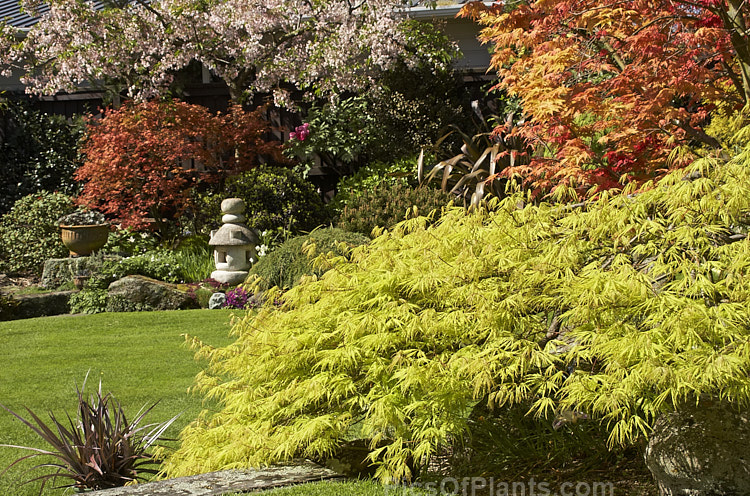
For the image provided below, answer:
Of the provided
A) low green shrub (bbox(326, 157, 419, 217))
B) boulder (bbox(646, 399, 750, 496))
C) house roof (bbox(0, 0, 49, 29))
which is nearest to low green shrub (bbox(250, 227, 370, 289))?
low green shrub (bbox(326, 157, 419, 217))

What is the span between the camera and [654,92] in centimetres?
563

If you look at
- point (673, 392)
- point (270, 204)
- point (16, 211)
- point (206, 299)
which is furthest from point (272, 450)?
point (16, 211)

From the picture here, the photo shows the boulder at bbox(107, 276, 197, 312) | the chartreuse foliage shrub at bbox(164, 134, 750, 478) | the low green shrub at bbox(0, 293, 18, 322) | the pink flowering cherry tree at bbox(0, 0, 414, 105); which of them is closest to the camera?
the chartreuse foliage shrub at bbox(164, 134, 750, 478)

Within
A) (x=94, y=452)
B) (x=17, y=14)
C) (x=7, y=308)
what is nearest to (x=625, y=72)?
(x=94, y=452)

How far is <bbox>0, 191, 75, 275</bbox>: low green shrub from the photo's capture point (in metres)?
10.7

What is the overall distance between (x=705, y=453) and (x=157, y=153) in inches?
364

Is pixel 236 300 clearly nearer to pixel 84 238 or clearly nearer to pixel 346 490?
pixel 84 238

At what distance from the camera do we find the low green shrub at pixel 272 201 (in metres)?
10.2

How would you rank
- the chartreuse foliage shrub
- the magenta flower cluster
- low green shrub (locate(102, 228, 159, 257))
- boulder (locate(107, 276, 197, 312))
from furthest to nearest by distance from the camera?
the magenta flower cluster
low green shrub (locate(102, 228, 159, 257))
boulder (locate(107, 276, 197, 312))
the chartreuse foliage shrub

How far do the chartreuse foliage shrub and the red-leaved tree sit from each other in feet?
23.9

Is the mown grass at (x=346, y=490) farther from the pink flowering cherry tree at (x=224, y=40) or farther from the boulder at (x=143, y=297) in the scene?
the pink flowering cherry tree at (x=224, y=40)

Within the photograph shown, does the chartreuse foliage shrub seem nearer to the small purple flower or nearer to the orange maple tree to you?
the orange maple tree

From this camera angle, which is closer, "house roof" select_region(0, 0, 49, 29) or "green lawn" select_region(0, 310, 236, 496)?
"green lawn" select_region(0, 310, 236, 496)

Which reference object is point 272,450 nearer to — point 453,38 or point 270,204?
point 270,204
